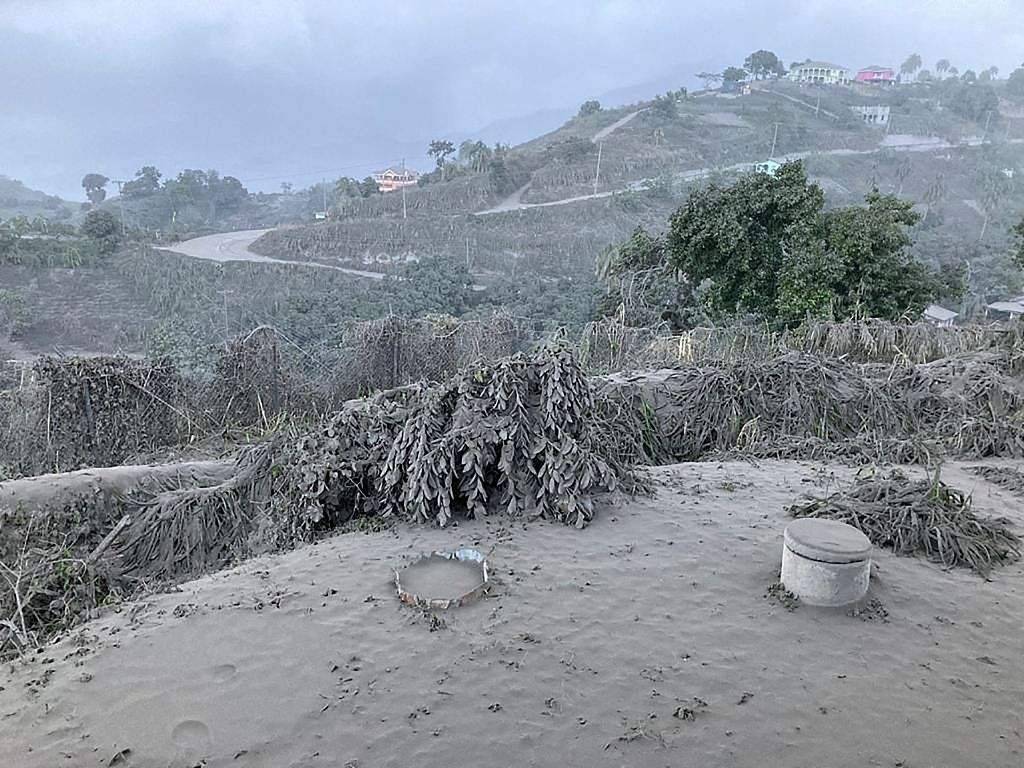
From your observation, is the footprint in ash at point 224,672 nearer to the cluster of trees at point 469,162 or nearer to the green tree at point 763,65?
the cluster of trees at point 469,162

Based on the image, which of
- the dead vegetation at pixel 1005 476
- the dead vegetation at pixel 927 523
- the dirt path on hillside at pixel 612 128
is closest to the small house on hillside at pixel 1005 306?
the dead vegetation at pixel 1005 476

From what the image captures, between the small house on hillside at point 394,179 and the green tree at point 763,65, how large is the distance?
48.0 meters

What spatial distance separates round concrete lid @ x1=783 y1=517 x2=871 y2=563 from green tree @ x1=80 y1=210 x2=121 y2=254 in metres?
34.2

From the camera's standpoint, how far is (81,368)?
827 cm

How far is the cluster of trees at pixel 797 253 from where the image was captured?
555 inches

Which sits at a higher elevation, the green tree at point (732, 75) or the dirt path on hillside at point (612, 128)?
the green tree at point (732, 75)

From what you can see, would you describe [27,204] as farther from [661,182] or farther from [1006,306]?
[1006,306]

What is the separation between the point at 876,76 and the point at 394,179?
2810 inches

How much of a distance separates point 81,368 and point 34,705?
5.22m

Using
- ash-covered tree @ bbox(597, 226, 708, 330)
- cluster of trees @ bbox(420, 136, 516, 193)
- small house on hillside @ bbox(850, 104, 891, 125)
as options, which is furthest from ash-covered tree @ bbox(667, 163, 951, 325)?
small house on hillside @ bbox(850, 104, 891, 125)

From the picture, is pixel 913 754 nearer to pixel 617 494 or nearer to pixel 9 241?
pixel 617 494

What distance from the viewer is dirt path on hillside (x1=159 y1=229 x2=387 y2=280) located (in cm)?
3447

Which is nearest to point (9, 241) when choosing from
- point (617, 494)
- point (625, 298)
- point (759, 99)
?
point (625, 298)

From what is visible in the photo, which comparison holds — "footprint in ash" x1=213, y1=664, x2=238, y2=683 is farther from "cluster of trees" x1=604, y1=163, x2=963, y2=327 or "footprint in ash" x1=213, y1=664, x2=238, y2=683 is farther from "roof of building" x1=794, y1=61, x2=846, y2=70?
"roof of building" x1=794, y1=61, x2=846, y2=70
